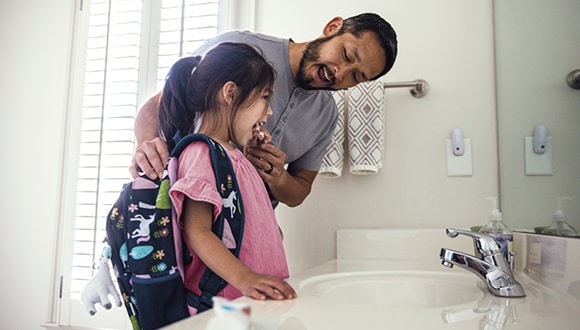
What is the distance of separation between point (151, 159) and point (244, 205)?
0.22 meters

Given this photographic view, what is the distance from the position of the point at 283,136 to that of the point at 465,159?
0.59 m

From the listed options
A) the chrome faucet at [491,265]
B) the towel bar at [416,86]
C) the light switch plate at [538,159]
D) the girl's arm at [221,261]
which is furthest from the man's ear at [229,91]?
the light switch plate at [538,159]

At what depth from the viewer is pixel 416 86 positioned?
143 cm

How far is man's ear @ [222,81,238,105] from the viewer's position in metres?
0.94

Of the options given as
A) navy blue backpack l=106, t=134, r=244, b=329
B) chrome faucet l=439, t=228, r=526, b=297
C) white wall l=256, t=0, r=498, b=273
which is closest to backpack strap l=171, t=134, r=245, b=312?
navy blue backpack l=106, t=134, r=244, b=329

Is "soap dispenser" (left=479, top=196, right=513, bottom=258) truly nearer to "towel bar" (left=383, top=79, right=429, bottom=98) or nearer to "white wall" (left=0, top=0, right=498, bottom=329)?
"white wall" (left=0, top=0, right=498, bottom=329)

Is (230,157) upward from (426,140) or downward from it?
downward

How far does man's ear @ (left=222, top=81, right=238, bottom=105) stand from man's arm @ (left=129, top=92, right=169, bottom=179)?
0.17 meters

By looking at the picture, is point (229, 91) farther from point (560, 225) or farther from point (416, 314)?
point (560, 225)

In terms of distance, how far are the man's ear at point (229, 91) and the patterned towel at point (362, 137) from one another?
546mm

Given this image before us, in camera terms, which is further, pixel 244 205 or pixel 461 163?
pixel 461 163

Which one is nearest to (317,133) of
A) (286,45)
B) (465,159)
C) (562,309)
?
(286,45)

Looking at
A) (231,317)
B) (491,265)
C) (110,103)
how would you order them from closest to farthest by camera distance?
(231,317) → (491,265) → (110,103)

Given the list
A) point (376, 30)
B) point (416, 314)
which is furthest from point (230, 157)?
point (376, 30)
